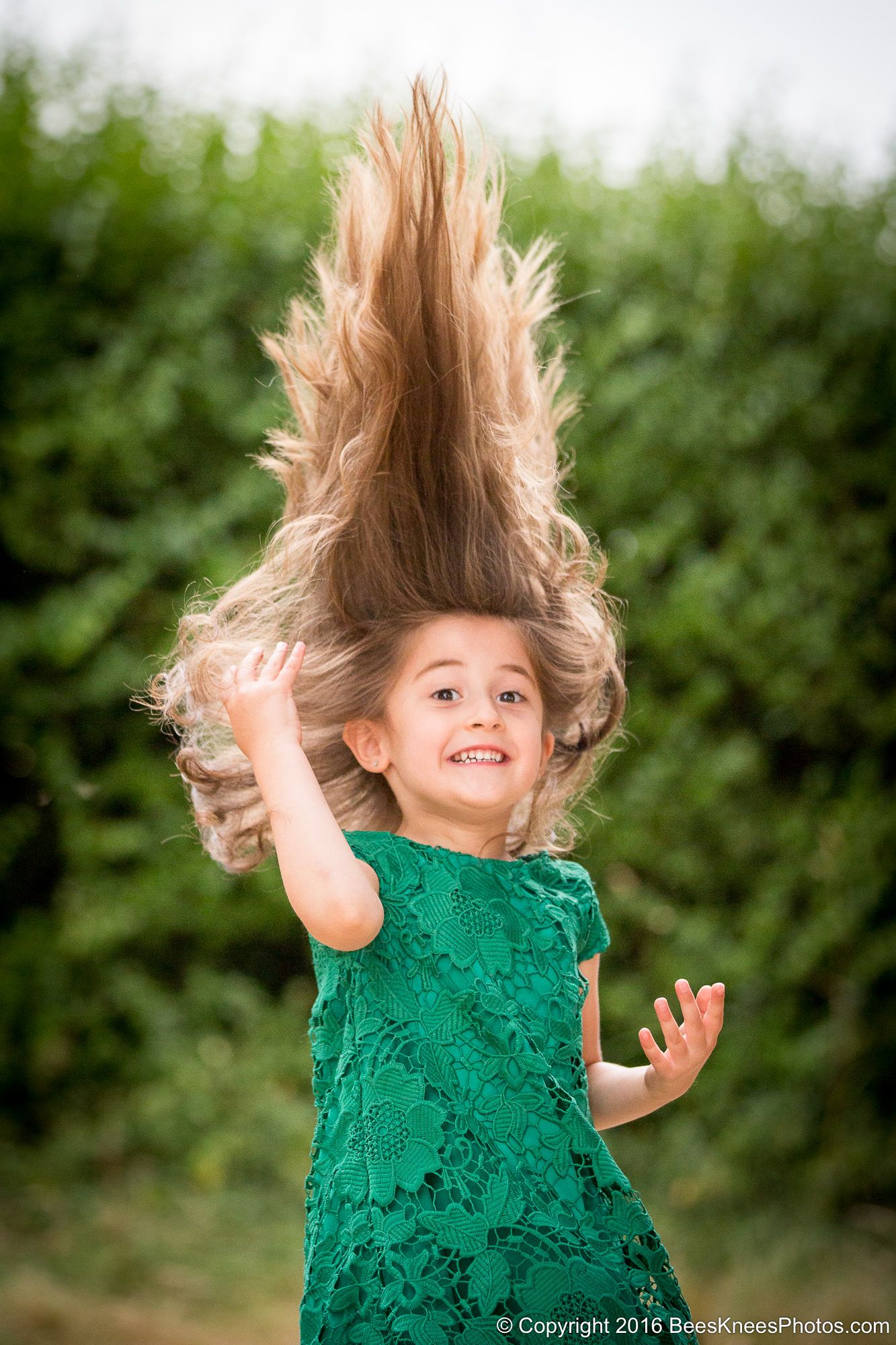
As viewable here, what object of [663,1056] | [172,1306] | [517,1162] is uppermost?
[663,1056]

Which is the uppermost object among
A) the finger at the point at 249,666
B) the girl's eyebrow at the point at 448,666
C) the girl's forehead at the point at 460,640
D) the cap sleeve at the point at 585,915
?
the girl's forehead at the point at 460,640

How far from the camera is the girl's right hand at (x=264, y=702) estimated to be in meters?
1.74

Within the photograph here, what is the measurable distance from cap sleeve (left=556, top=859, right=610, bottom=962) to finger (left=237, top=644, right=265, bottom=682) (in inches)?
23.4

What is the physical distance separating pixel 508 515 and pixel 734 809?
8.03 feet

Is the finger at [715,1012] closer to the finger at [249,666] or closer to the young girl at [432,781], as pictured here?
the young girl at [432,781]

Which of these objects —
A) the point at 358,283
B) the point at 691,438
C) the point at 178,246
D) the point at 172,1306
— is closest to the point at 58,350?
the point at 178,246

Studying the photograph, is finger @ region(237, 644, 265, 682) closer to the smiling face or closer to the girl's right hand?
the girl's right hand

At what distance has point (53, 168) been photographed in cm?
384

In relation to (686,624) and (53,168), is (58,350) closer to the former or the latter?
(53,168)

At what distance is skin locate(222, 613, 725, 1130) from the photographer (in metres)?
1.69

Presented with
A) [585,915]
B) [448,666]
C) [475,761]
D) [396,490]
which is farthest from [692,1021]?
[396,490]

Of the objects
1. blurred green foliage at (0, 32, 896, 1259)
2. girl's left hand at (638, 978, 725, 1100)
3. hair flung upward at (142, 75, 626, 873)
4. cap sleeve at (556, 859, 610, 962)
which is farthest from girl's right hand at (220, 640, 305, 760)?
blurred green foliage at (0, 32, 896, 1259)

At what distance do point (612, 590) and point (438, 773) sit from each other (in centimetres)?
228

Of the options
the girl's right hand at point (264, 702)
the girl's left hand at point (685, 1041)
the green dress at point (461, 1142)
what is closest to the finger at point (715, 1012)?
the girl's left hand at point (685, 1041)
